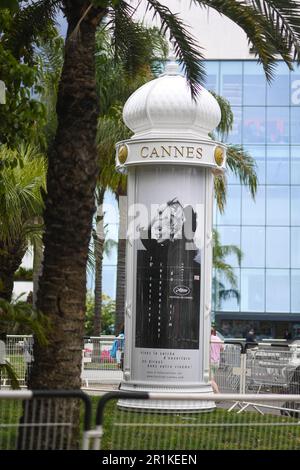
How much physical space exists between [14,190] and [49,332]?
11.0 metres

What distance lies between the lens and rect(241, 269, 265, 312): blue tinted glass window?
53.7 meters

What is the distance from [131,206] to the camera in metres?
13.5

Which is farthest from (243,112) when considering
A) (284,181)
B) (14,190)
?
(14,190)

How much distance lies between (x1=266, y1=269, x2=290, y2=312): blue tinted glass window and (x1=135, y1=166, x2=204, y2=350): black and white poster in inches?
1594

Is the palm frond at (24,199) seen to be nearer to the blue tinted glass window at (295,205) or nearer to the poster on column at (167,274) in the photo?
the poster on column at (167,274)

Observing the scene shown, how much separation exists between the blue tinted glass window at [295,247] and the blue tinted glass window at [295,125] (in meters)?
5.43

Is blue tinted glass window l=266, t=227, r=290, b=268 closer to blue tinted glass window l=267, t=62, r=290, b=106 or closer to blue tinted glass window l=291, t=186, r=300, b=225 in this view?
blue tinted glass window l=291, t=186, r=300, b=225

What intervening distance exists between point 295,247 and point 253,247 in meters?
2.40

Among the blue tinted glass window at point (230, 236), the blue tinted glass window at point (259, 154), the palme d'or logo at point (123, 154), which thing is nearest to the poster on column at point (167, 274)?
the palme d'or logo at point (123, 154)

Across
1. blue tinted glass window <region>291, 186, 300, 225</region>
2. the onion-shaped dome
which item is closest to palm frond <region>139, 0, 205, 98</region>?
the onion-shaped dome

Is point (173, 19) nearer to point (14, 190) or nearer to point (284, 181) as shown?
point (14, 190)

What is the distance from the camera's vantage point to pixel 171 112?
44.8 ft

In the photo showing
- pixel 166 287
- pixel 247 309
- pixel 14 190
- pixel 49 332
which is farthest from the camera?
pixel 247 309

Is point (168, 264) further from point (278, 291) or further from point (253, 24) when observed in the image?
point (278, 291)
